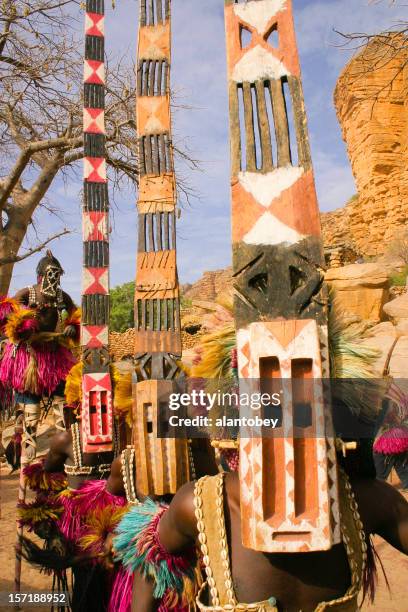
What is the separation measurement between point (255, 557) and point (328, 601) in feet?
0.78

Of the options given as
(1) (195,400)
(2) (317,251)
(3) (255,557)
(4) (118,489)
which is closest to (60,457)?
(4) (118,489)

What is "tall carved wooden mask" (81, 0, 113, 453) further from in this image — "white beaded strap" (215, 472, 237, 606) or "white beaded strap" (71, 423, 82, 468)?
"white beaded strap" (215, 472, 237, 606)

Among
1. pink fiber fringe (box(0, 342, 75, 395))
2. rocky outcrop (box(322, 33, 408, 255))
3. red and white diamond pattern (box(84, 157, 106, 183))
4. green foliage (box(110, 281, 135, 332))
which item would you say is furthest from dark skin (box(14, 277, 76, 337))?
rocky outcrop (box(322, 33, 408, 255))

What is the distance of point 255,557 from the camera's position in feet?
5.14

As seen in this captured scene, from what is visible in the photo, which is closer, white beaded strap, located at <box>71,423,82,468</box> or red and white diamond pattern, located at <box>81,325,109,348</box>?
white beaded strap, located at <box>71,423,82,468</box>

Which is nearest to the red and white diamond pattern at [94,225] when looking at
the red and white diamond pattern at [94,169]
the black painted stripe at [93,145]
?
the red and white diamond pattern at [94,169]

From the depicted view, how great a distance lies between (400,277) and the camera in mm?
19516

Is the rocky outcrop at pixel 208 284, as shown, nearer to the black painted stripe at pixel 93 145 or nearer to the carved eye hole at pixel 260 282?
the black painted stripe at pixel 93 145

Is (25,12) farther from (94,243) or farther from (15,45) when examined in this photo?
(94,243)

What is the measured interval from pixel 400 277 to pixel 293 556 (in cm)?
1930

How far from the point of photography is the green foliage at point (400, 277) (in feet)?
61.5

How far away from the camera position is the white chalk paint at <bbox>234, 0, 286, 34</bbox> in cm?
162

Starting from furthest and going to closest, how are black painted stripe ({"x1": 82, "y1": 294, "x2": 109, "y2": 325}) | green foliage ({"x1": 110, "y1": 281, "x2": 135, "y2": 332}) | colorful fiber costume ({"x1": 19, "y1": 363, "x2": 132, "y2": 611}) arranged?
green foliage ({"x1": 110, "y1": 281, "x2": 135, "y2": 332}) → black painted stripe ({"x1": 82, "y1": 294, "x2": 109, "y2": 325}) → colorful fiber costume ({"x1": 19, "y1": 363, "x2": 132, "y2": 611})

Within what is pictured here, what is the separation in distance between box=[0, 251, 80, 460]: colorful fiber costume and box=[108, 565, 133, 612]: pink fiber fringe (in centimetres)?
276
